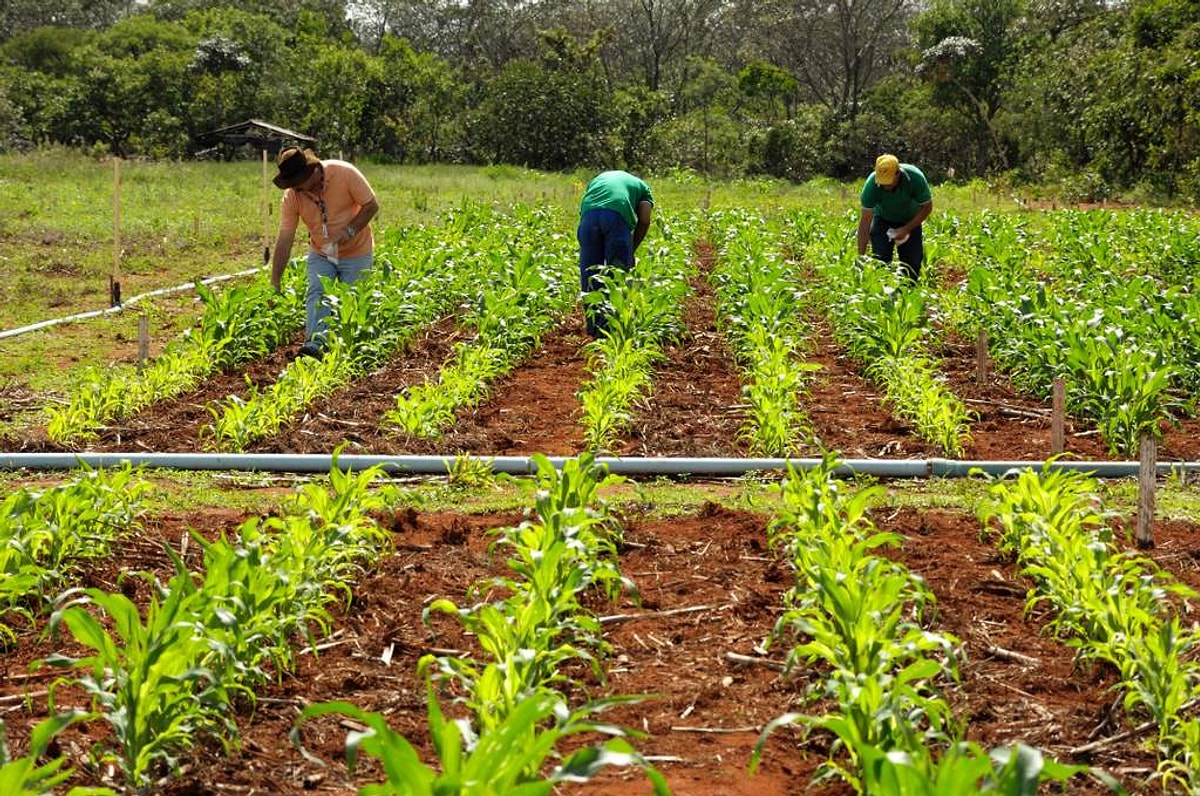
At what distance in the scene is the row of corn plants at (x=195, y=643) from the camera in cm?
348

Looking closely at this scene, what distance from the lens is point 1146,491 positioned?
5.50m

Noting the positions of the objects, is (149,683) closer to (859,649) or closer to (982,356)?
(859,649)

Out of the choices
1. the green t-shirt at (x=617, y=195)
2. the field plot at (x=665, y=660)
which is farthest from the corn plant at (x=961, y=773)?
the green t-shirt at (x=617, y=195)

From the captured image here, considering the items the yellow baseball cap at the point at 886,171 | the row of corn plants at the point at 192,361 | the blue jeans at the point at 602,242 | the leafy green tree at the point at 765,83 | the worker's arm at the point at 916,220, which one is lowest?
the row of corn plants at the point at 192,361

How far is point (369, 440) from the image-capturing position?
295 inches

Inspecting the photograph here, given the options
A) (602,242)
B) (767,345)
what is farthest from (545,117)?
(767,345)

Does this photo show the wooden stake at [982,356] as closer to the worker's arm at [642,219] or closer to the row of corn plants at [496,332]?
the worker's arm at [642,219]

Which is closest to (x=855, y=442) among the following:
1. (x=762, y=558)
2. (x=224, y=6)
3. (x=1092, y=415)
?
(x=1092, y=415)

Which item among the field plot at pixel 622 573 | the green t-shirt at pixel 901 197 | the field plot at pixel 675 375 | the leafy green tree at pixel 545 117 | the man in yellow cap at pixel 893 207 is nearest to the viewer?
the field plot at pixel 622 573

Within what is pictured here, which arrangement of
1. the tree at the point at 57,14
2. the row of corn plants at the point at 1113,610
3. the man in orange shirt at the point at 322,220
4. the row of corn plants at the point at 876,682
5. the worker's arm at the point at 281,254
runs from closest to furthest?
1. the row of corn plants at the point at 876,682
2. the row of corn plants at the point at 1113,610
3. the man in orange shirt at the point at 322,220
4. the worker's arm at the point at 281,254
5. the tree at the point at 57,14

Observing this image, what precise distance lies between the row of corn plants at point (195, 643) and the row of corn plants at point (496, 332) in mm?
2835

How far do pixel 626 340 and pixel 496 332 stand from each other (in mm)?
1148

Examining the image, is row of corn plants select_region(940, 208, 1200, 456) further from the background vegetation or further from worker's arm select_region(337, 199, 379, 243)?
the background vegetation

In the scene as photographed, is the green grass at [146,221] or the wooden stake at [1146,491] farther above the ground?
the wooden stake at [1146,491]
